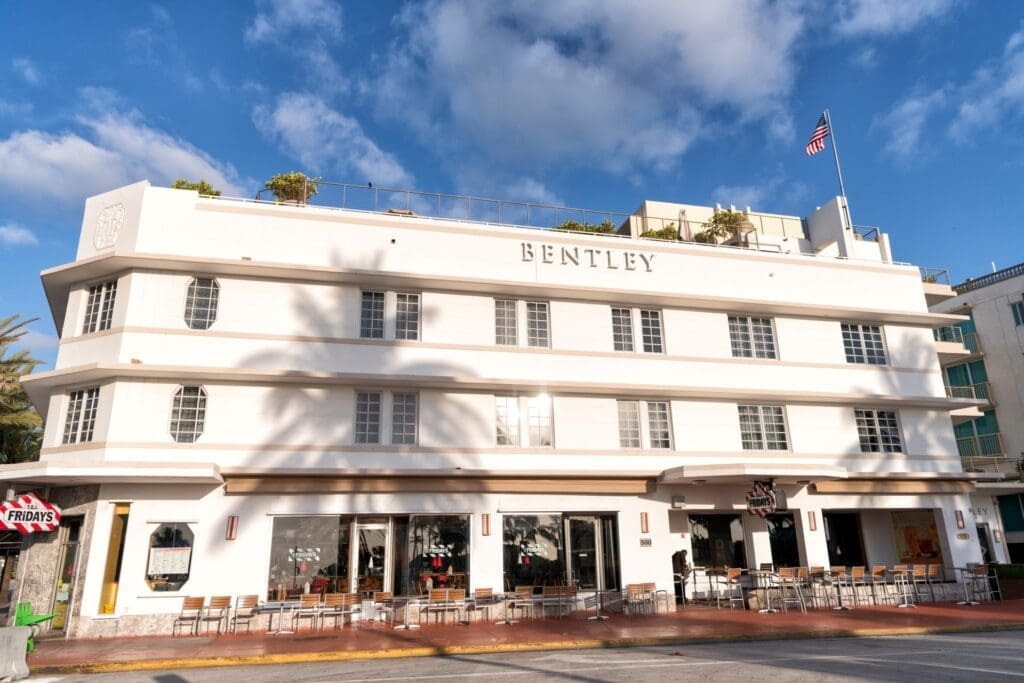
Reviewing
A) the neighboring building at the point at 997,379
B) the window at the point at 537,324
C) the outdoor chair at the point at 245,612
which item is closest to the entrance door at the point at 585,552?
the window at the point at 537,324

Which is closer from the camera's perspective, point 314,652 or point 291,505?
point 314,652

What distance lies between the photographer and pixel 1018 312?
36125 mm

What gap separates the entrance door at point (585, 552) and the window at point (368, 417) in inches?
257

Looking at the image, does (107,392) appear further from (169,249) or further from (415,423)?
(415,423)

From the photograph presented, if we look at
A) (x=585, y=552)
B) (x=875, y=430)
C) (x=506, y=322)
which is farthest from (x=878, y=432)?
(x=506, y=322)

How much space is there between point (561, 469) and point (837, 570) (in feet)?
31.2

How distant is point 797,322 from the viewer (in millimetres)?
24391

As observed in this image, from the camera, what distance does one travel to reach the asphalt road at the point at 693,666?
10.7 meters

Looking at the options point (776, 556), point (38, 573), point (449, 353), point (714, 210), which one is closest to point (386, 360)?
point (449, 353)

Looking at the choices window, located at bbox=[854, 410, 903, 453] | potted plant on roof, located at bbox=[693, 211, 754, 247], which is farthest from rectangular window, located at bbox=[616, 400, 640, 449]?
potted plant on roof, located at bbox=[693, 211, 754, 247]

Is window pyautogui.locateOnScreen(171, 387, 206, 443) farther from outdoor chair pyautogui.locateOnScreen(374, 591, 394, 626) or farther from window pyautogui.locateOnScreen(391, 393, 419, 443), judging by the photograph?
outdoor chair pyautogui.locateOnScreen(374, 591, 394, 626)

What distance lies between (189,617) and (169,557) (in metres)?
1.68

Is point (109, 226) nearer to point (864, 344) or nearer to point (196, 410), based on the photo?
point (196, 410)

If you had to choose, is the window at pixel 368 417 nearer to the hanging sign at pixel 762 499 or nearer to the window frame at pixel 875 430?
the hanging sign at pixel 762 499
